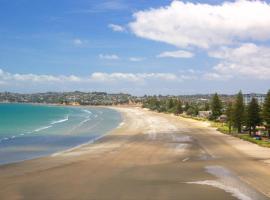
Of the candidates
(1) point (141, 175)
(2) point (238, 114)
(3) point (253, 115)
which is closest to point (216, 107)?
(2) point (238, 114)

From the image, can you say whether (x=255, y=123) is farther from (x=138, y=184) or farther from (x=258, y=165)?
(x=138, y=184)

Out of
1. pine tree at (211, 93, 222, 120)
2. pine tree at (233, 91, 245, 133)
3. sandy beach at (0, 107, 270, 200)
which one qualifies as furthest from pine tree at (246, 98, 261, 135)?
pine tree at (211, 93, 222, 120)

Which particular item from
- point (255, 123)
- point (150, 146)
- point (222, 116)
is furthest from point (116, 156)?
point (222, 116)

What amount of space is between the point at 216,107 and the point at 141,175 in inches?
3212

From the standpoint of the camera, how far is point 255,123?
216 feet

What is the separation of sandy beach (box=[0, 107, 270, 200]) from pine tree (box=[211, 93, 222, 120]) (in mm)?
61940

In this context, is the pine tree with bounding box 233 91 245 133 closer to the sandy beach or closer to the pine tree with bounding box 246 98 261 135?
the pine tree with bounding box 246 98 261 135

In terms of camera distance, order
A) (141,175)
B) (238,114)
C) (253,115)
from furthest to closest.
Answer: (238,114) < (253,115) < (141,175)

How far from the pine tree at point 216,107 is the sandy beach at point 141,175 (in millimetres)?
61940

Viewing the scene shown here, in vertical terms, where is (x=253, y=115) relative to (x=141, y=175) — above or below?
above

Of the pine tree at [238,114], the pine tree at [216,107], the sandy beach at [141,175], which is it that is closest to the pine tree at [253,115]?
the pine tree at [238,114]

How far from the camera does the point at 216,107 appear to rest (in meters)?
110

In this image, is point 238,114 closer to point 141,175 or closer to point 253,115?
point 253,115

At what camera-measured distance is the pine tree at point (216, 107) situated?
108375mm
